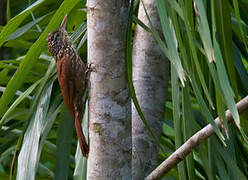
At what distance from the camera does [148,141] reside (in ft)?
5.17

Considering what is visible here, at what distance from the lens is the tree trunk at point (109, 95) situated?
4.43 ft

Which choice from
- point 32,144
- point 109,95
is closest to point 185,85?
point 109,95

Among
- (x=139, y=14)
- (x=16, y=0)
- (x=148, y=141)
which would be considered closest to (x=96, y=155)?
(x=148, y=141)

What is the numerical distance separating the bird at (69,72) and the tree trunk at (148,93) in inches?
5.9

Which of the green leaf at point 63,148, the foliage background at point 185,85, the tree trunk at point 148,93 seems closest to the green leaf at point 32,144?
the foliage background at point 185,85

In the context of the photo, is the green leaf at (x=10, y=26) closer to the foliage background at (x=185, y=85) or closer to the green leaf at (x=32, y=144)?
the foliage background at (x=185, y=85)

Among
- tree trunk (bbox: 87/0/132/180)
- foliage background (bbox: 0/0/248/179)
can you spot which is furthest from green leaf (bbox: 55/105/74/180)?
tree trunk (bbox: 87/0/132/180)

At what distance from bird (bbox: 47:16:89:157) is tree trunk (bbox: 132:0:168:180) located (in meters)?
0.15

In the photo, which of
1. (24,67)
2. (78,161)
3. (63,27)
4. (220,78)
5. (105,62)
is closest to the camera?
(220,78)

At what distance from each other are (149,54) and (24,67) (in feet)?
1.10

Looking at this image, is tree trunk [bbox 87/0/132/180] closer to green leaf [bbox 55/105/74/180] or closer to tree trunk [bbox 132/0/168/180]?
tree trunk [bbox 132/0/168/180]

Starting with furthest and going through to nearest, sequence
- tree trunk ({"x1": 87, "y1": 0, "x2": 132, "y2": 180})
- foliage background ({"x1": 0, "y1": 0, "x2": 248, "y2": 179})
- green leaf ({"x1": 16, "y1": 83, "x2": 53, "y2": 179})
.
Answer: green leaf ({"x1": 16, "y1": 83, "x2": 53, "y2": 179})
tree trunk ({"x1": 87, "y1": 0, "x2": 132, "y2": 180})
foliage background ({"x1": 0, "y1": 0, "x2": 248, "y2": 179})

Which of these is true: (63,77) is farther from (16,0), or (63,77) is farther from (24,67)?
(16,0)

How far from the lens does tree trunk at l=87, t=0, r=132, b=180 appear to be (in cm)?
135
